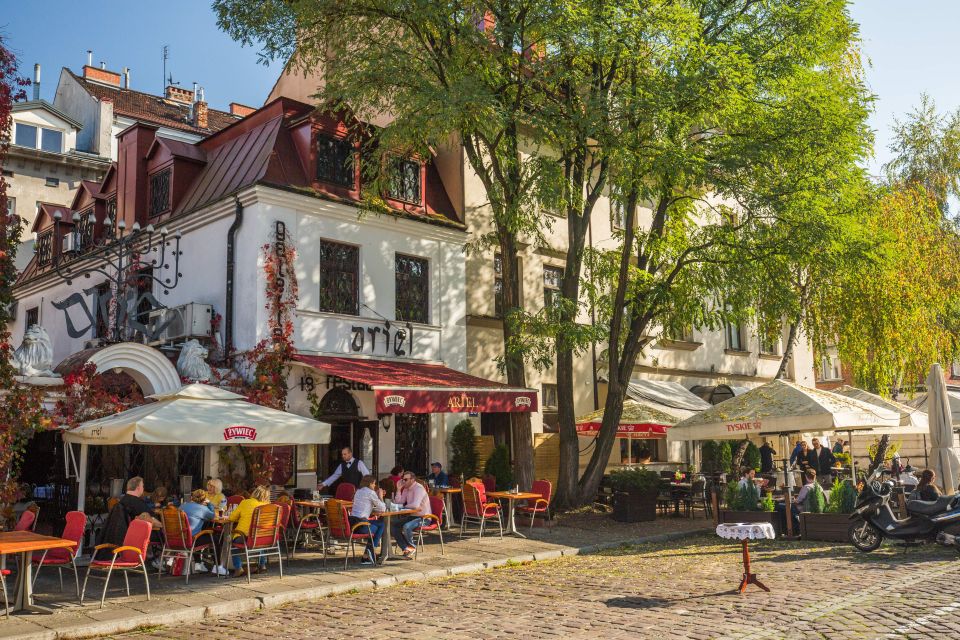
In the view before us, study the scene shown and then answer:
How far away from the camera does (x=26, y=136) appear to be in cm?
3034

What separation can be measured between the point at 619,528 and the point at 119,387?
964 centimetres

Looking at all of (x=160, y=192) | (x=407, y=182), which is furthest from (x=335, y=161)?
(x=160, y=192)

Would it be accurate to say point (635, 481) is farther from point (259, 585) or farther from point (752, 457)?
point (752, 457)

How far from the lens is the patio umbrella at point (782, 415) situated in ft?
50.2

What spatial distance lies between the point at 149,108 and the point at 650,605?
3222 centimetres

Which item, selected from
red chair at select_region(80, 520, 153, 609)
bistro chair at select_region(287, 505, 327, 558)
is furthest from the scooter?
red chair at select_region(80, 520, 153, 609)

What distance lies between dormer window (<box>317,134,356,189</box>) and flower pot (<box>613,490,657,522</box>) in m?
8.85

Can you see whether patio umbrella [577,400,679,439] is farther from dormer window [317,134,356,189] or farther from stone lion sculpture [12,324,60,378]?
stone lion sculpture [12,324,60,378]

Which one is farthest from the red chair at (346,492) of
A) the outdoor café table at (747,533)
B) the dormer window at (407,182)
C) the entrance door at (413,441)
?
the dormer window at (407,182)

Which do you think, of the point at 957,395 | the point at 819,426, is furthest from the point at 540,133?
the point at 957,395

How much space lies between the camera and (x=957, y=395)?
24250mm

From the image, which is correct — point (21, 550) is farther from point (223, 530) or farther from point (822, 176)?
point (822, 176)

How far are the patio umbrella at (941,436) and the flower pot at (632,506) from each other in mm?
5428

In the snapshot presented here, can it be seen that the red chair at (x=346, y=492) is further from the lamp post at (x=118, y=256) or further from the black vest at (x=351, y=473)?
the lamp post at (x=118, y=256)
